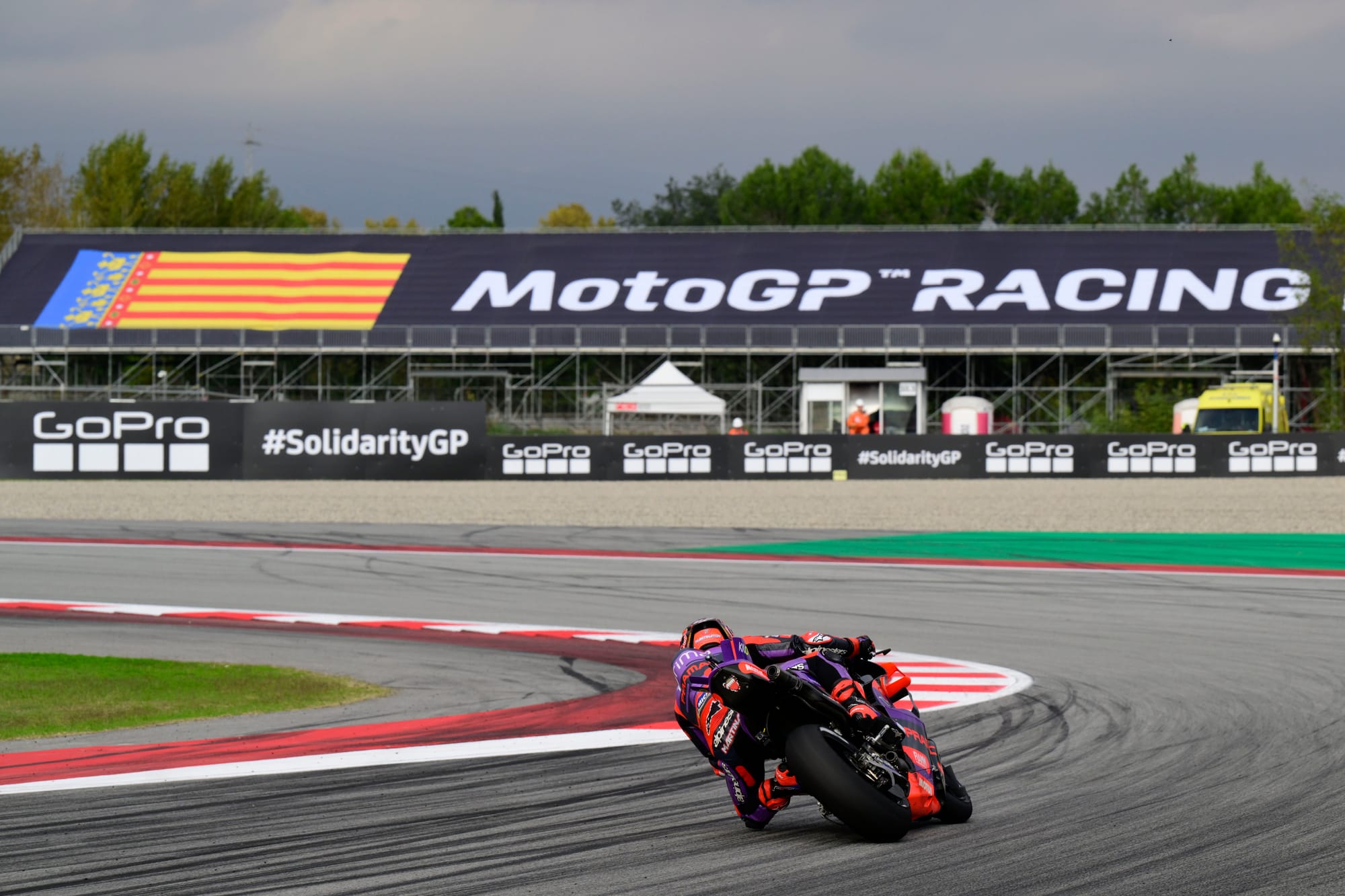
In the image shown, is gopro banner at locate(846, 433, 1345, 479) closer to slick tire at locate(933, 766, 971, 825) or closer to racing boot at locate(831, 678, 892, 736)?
slick tire at locate(933, 766, 971, 825)

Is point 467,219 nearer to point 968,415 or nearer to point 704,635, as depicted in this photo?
point 968,415

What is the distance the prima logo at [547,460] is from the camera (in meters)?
30.5

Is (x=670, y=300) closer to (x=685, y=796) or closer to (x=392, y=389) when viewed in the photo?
(x=392, y=389)

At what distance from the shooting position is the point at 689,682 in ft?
18.9

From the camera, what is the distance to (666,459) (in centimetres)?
3170

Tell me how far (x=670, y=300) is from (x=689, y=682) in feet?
145

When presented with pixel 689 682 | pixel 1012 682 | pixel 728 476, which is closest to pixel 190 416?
pixel 728 476

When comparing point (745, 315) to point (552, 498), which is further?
point (745, 315)

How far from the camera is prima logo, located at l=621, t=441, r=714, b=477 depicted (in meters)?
31.4

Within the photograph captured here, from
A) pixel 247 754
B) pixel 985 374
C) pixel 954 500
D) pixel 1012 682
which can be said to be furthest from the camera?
pixel 985 374

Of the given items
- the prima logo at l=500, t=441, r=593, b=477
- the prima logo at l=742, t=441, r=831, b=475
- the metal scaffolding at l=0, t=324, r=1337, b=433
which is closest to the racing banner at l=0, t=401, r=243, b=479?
the prima logo at l=500, t=441, r=593, b=477

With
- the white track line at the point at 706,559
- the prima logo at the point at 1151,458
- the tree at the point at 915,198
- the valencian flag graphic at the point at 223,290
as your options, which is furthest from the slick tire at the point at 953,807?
the tree at the point at 915,198

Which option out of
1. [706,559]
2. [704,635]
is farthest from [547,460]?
[704,635]

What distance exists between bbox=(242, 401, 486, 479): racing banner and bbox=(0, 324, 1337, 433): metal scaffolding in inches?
552
